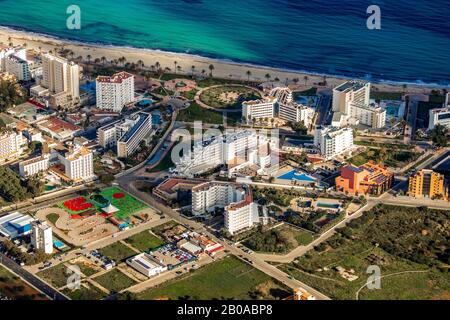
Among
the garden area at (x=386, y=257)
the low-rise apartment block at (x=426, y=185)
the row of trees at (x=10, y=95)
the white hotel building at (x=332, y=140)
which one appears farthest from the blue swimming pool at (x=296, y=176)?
the row of trees at (x=10, y=95)

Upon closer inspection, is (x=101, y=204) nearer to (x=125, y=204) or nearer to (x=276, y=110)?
(x=125, y=204)

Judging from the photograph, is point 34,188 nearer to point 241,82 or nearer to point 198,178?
point 198,178

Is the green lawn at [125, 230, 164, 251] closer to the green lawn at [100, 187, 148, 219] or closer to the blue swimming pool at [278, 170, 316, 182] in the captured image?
the green lawn at [100, 187, 148, 219]

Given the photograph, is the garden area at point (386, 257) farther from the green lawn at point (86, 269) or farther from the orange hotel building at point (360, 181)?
the green lawn at point (86, 269)

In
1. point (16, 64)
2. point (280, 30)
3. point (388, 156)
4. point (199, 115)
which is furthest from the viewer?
point (280, 30)

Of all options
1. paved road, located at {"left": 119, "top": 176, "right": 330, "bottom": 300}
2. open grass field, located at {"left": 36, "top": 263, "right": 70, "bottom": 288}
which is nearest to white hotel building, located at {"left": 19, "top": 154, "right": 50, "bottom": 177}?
paved road, located at {"left": 119, "top": 176, "right": 330, "bottom": 300}

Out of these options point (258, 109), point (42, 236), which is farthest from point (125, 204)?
point (258, 109)
